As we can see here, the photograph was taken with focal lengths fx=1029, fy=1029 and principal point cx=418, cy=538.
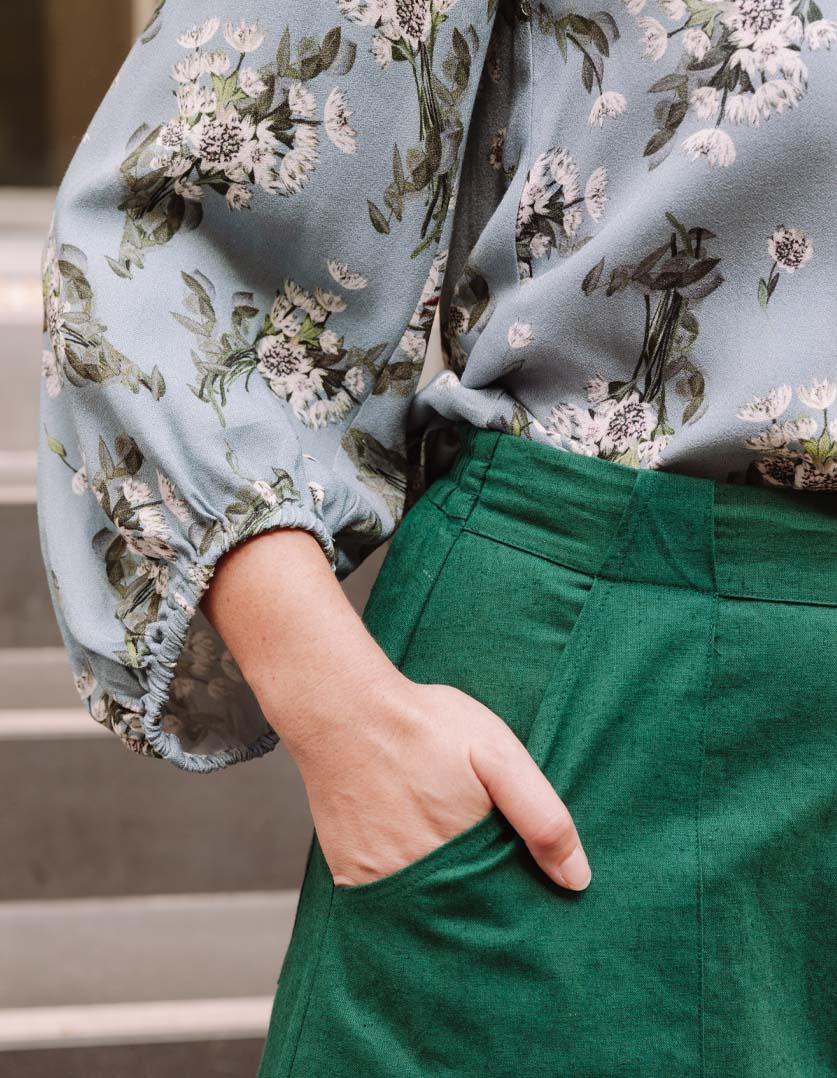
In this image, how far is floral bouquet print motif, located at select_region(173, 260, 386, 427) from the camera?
1.95 feet

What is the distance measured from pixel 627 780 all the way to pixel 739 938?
99mm

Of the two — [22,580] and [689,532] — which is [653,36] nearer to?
[689,532]

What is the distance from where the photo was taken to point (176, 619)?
0.58 meters

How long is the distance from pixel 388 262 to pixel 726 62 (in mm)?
216

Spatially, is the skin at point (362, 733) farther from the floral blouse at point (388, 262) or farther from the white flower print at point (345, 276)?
the white flower print at point (345, 276)

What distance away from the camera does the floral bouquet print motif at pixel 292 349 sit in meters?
0.59

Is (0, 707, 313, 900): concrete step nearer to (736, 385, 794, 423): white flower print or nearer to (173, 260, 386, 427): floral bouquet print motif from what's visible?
(173, 260, 386, 427): floral bouquet print motif

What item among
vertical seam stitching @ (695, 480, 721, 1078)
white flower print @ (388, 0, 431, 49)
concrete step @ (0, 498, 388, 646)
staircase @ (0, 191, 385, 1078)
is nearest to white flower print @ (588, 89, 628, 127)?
white flower print @ (388, 0, 431, 49)

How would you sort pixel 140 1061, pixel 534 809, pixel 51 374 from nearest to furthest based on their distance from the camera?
pixel 534 809, pixel 51 374, pixel 140 1061

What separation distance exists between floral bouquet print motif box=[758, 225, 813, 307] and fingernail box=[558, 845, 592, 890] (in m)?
0.31

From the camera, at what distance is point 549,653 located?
0.57m

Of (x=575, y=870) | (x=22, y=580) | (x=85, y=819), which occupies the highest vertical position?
(x=575, y=870)

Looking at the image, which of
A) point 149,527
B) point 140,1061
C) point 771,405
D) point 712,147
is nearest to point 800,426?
point 771,405

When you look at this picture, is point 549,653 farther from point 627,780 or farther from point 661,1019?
point 661,1019
